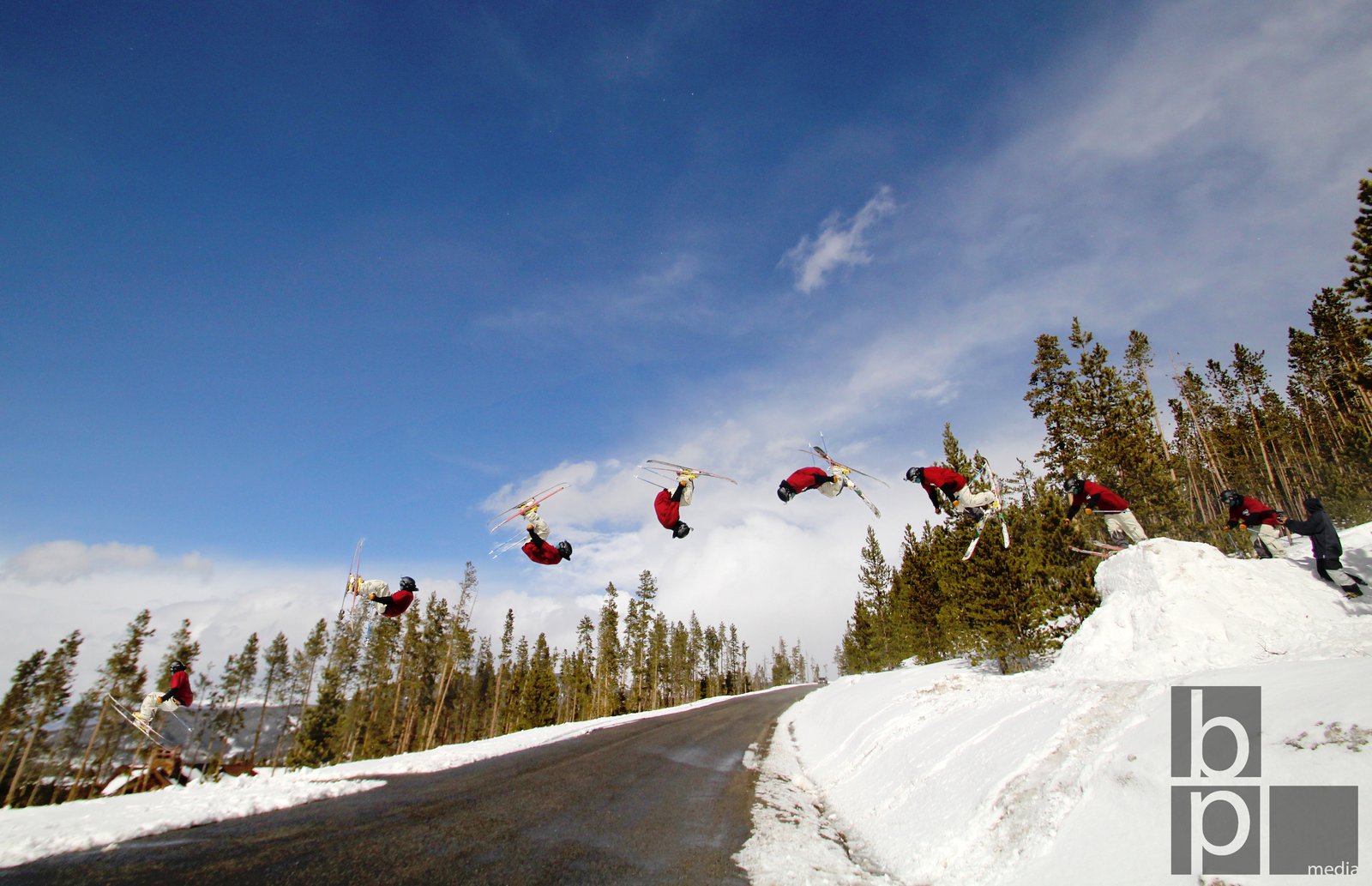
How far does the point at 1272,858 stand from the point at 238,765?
24522 millimetres

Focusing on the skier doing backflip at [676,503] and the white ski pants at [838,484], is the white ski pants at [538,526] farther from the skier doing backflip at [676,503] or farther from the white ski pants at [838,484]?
the white ski pants at [838,484]

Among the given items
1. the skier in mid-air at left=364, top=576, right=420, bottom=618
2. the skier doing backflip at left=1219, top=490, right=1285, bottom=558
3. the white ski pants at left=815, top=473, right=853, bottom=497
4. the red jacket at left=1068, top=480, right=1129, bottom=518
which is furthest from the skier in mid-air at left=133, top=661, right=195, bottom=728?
the skier doing backflip at left=1219, top=490, right=1285, bottom=558

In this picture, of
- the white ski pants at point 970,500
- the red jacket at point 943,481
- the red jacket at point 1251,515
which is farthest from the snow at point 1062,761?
the red jacket at point 943,481

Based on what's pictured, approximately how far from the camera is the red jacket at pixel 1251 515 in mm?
14031

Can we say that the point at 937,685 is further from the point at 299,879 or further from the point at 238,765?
the point at 238,765

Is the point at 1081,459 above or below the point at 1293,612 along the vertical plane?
above

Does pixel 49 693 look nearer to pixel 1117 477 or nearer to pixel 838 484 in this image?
pixel 838 484

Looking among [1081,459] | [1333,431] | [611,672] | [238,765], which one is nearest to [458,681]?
[611,672]

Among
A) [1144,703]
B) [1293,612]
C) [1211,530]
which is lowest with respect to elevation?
[1144,703]

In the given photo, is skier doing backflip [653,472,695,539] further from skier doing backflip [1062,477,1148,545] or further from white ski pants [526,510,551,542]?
skier doing backflip [1062,477,1148,545]

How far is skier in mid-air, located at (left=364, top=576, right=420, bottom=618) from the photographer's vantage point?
13.2 metres

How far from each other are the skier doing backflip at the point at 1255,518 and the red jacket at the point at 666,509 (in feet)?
46.4

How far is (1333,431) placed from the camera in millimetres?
52812

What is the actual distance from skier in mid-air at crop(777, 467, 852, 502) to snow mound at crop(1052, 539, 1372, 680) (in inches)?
286
